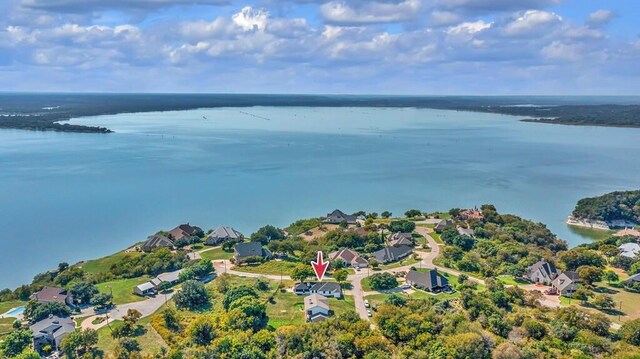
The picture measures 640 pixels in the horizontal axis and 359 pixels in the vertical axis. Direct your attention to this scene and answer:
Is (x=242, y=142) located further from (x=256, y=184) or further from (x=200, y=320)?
(x=200, y=320)

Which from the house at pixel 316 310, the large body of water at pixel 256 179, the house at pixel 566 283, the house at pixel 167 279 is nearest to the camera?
the house at pixel 316 310

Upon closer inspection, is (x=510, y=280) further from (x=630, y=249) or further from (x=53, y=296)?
(x=53, y=296)

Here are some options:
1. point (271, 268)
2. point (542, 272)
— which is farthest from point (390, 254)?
point (542, 272)

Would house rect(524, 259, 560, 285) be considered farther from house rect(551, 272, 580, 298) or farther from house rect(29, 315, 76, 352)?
house rect(29, 315, 76, 352)

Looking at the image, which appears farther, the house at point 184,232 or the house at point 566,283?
the house at point 184,232

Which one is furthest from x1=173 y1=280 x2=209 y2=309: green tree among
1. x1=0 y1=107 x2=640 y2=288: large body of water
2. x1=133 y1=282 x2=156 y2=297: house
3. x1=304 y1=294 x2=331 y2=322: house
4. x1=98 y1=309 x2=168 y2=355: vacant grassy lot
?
x1=0 y1=107 x2=640 y2=288: large body of water

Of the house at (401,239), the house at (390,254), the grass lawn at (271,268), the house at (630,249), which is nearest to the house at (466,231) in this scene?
the house at (401,239)

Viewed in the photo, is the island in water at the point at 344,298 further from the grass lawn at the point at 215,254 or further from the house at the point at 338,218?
the house at the point at 338,218
